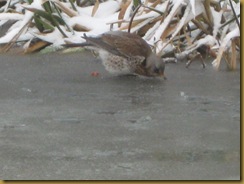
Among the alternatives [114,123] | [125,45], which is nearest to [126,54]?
[125,45]

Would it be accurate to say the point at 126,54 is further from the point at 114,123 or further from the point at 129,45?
the point at 114,123

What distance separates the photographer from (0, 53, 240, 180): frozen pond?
4.40 metres

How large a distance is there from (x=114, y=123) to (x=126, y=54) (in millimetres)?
1857

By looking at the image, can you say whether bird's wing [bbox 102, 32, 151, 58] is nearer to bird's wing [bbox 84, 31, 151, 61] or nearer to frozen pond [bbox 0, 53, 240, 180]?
bird's wing [bbox 84, 31, 151, 61]

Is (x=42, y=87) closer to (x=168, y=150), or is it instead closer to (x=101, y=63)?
(x=101, y=63)

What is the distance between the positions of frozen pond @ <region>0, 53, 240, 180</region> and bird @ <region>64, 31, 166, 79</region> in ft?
0.26

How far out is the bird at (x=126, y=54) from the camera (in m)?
7.08

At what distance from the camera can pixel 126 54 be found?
23.5 feet

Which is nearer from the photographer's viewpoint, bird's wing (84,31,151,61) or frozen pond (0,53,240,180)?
frozen pond (0,53,240,180)

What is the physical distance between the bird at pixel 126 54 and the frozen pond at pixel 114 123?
0.26ft

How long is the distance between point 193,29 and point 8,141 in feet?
10.3

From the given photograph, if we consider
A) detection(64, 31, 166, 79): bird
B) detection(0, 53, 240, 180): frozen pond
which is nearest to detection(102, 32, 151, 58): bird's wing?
detection(64, 31, 166, 79): bird

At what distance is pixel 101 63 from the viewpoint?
7.46 meters

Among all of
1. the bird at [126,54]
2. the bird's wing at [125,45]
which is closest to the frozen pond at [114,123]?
the bird at [126,54]
